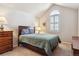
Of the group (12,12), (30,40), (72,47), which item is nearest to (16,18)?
(12,12)

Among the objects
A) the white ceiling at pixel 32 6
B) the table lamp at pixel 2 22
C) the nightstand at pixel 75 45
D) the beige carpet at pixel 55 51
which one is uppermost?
the white ceiling at pixel 32 6

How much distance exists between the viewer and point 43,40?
140 centimetres

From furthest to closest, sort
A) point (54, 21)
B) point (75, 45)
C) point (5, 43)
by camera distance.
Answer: point (5, 43) → point (54, 21) → point (75, 45)

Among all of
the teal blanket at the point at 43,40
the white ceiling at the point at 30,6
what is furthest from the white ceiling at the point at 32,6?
the teal blanket at the point at 43,40

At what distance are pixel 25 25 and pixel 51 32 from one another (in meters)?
0.39

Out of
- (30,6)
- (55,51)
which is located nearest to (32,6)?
(30,6)

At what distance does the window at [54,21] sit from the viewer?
1358 mm

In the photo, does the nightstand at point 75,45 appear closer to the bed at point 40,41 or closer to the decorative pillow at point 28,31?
the bed at point 40,41

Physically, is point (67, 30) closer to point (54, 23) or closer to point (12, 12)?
point (54, 23)

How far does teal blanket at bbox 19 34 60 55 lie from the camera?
1.37 metres

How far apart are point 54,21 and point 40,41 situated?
36cm

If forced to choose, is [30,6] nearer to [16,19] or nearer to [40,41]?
[16,19]

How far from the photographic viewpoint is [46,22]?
4.64 feet

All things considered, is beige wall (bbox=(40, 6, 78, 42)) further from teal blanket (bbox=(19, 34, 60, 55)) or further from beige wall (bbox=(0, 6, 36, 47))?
beige wall (bbox=(0, 6, 36, 47))
